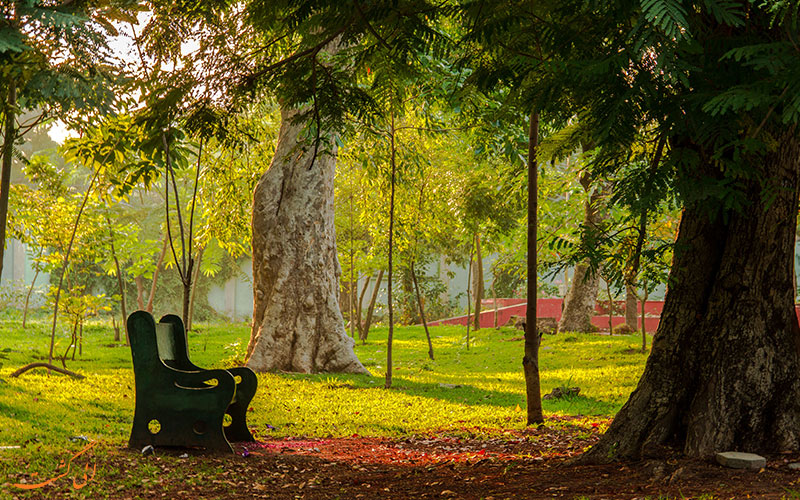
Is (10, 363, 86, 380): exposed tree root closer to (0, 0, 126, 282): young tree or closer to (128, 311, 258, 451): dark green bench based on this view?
(0, 0, 126, 282): young tree

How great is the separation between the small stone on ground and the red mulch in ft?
0.13

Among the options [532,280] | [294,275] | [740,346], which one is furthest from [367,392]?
[740,346]

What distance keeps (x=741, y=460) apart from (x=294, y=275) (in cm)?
830

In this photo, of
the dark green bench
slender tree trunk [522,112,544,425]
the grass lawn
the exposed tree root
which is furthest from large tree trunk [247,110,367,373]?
the dark green bench

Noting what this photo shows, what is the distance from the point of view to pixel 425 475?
491 cm

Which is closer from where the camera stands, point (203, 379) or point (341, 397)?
point (203, 379)

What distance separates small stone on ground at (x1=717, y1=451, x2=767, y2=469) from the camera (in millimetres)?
3928

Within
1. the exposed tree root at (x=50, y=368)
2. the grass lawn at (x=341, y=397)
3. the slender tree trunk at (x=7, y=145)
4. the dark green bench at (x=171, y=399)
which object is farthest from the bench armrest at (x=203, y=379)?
the exposed tree root at (x=50, y=368)

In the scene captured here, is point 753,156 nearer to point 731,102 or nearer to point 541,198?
point 731,102

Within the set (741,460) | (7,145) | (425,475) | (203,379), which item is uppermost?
(7,145)

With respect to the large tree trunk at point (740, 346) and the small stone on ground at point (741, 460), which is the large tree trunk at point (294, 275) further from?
the small stone on ground at point (741, 460)

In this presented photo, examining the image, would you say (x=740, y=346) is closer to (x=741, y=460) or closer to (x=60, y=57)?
(x=741, y=460)

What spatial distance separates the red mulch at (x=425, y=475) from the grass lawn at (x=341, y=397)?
0.77 ft

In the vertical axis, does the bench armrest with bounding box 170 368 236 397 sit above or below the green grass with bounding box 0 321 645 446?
above
